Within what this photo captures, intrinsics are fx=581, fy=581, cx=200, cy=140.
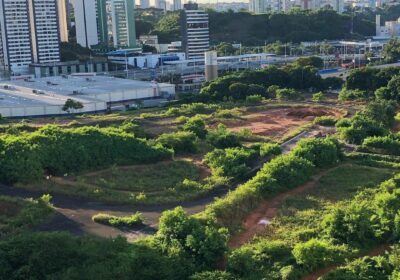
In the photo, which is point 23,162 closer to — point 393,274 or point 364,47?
point 393,274

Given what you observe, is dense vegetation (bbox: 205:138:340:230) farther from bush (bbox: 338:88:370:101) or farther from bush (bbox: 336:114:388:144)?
bush (bbox: 338:88:370:101)

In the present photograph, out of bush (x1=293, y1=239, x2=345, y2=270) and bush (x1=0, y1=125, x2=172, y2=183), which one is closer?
bush (x1=293, y1=239, x2=345, y2=270)

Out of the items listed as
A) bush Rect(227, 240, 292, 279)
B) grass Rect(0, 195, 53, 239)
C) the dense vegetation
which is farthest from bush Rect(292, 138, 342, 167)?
grass Rect(0, 195, 53, 239)

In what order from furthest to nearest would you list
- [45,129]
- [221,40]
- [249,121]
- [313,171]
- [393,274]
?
[221,40] < [249,121] < [45,129] < [313,171] < [393,274]

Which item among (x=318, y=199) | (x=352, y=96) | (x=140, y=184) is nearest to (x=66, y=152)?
(x=140, y=184)

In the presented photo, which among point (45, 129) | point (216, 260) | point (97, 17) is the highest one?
point (97, 17)

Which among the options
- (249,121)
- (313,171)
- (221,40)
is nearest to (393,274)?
(313,171)
